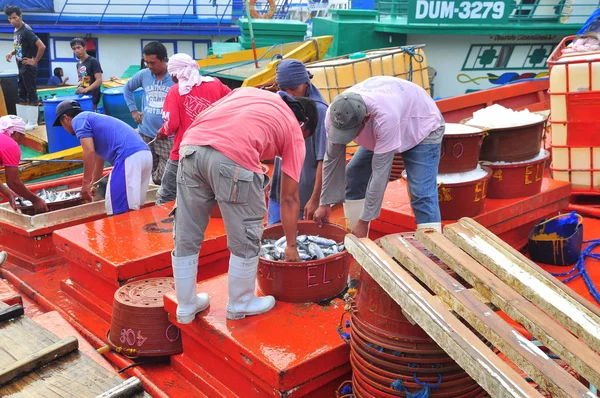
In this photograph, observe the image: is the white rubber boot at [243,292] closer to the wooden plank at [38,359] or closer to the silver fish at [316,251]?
the silver fish at [316,251]

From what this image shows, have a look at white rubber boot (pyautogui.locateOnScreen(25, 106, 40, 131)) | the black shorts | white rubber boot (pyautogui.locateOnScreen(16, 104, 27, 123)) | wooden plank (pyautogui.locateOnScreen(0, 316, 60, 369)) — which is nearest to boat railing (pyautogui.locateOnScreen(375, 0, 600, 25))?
the black shorts

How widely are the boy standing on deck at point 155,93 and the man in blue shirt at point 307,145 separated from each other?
8.31ft

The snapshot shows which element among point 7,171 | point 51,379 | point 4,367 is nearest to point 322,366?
point 51,379

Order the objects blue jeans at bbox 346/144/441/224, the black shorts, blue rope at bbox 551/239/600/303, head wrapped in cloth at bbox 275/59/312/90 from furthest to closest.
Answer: the black shorts, head wrapped in cloth at bbox 275/59/312/90, blue rope at bbox 551/239/600/303, blue jeans at bbox 346/144/441/224

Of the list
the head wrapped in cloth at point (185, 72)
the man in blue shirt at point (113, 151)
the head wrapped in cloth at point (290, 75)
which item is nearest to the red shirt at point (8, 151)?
the man in blue shirt at point (113, 151)

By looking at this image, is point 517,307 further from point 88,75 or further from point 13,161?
point 88,75

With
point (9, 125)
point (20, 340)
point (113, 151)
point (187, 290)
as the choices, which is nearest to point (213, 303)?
point (187, 290)

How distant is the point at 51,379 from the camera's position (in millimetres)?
2787

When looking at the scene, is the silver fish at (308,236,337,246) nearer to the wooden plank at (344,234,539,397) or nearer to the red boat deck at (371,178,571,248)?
the wooden plank at (344,234,539,397)

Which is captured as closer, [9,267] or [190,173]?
[190,173]

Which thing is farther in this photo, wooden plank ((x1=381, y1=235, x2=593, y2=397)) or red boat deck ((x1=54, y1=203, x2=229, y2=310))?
red boat deck ((x1=54, y1=203, x2=229, y2=310))

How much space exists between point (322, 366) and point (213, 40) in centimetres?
2038

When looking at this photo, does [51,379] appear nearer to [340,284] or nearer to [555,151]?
[340,284]

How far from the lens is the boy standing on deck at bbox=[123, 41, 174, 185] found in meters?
6.62
